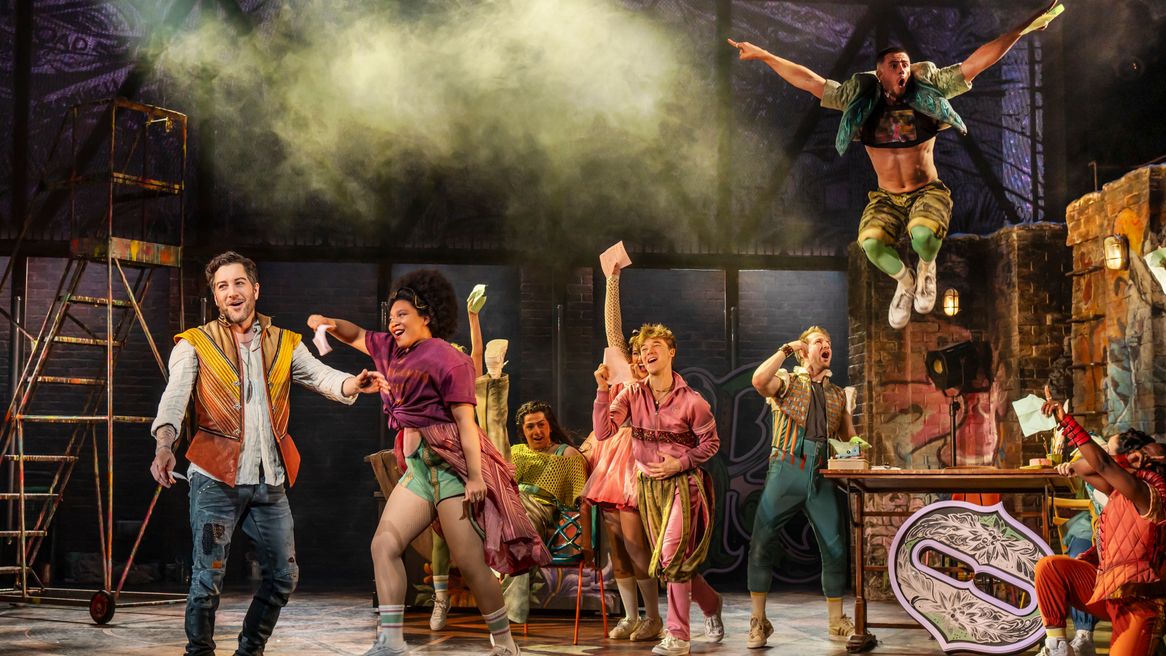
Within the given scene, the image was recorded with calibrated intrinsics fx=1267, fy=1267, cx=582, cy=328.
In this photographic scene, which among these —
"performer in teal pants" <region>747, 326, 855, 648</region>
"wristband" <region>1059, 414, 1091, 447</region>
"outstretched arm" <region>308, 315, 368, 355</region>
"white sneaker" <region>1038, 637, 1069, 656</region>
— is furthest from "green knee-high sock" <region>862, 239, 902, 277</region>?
"outstretched arm" <region>308, 315, 368, 355</region>

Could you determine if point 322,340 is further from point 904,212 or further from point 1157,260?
point 1157,260

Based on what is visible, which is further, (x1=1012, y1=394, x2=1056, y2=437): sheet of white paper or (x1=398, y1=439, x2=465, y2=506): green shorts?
(x1=1012, y1=394, x2=1056, y2=437): sheet of white paper

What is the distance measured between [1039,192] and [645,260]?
3574 millimetres

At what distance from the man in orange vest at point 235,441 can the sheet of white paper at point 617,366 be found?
7.25ft

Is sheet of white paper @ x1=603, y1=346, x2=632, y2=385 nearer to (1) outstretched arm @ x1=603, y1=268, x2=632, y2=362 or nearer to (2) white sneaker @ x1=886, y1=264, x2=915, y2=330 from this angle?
(1) outstretched arm @ x1=603, y1=268, x2=632, y2=362

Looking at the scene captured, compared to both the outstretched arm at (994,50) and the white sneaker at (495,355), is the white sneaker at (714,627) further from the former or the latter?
the outstretched arm at (994,50)

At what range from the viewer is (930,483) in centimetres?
664

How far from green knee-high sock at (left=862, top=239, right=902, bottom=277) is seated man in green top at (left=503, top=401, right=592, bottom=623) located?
2.92 m

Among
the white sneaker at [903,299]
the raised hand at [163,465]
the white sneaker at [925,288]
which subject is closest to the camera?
the raised hand at [163,465]

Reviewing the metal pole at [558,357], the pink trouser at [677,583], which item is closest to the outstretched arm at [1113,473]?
the pink trouser at [677,583]

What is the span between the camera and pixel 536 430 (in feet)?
27.3

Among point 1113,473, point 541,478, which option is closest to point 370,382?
point 1113,473

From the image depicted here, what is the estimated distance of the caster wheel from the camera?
7.55 m

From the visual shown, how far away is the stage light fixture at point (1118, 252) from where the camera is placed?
25.8 feet
